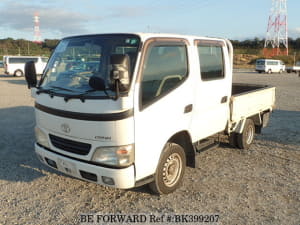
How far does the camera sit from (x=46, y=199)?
4047mm

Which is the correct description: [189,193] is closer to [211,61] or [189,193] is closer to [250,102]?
[211,61]

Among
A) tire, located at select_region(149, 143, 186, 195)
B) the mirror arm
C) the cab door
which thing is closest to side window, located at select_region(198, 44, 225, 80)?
the cab door

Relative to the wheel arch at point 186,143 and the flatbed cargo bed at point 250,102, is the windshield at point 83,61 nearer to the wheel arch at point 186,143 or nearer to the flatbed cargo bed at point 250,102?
the wheel arch at point 186,143

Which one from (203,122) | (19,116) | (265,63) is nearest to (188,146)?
(203,122)

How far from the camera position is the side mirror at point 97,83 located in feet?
11.0

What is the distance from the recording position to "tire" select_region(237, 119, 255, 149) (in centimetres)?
589

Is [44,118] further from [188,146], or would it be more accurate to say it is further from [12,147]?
[12,147]

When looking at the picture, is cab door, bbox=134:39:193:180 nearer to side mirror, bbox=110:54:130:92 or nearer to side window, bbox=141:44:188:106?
side window, bbox=141:44:188:106

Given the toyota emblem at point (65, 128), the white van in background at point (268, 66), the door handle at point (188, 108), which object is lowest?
the toyota emblem at point (65, 128)

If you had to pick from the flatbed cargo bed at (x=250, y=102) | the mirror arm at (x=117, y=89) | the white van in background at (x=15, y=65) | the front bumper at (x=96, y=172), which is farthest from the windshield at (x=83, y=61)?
the white van in background at (x=15, y=65)

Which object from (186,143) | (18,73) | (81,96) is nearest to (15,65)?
(18,73)

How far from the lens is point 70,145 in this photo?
3.64m

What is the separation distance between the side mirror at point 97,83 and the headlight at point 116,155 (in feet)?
2.34

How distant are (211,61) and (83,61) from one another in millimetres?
2049
